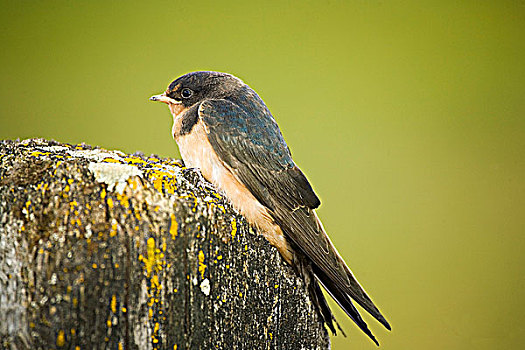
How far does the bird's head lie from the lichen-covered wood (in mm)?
394

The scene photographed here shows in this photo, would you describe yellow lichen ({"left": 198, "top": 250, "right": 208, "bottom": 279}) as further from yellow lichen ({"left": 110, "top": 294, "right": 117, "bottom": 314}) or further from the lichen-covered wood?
yellow lichen ({"left": 110, "top": 294, "right": 117, "bottom": 314})

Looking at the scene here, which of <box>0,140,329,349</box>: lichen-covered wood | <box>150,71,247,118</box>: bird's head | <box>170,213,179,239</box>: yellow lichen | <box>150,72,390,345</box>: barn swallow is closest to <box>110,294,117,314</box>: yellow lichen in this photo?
<box>0,140,329,349</box>: lichen-covered wood

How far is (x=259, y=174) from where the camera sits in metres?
1.01

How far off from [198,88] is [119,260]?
612 millimetres

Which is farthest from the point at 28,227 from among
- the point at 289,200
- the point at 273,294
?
the point at 289,200

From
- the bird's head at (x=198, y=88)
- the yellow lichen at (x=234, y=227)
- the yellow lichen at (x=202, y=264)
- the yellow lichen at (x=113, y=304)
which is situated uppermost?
the bird's head at (x=198, y=88)

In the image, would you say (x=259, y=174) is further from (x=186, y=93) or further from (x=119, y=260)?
(x=119, y=260)

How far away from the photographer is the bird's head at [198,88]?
1.15 meters

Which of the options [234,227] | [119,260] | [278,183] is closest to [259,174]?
[278,183]

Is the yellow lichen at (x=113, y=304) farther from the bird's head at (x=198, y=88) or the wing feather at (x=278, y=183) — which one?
the bird's head at (x=198, y=88)

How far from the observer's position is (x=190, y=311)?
0.69 m

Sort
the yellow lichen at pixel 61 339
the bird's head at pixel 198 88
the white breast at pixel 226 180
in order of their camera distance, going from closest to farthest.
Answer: the yellow lichen at pixel 61 339 → the white breast at pixel 226 180 → the bird's head at pixel 198 88

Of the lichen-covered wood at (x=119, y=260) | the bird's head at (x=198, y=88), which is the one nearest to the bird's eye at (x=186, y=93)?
the bird's head at (x=198, y=88)

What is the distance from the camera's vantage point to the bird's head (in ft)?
3.77
